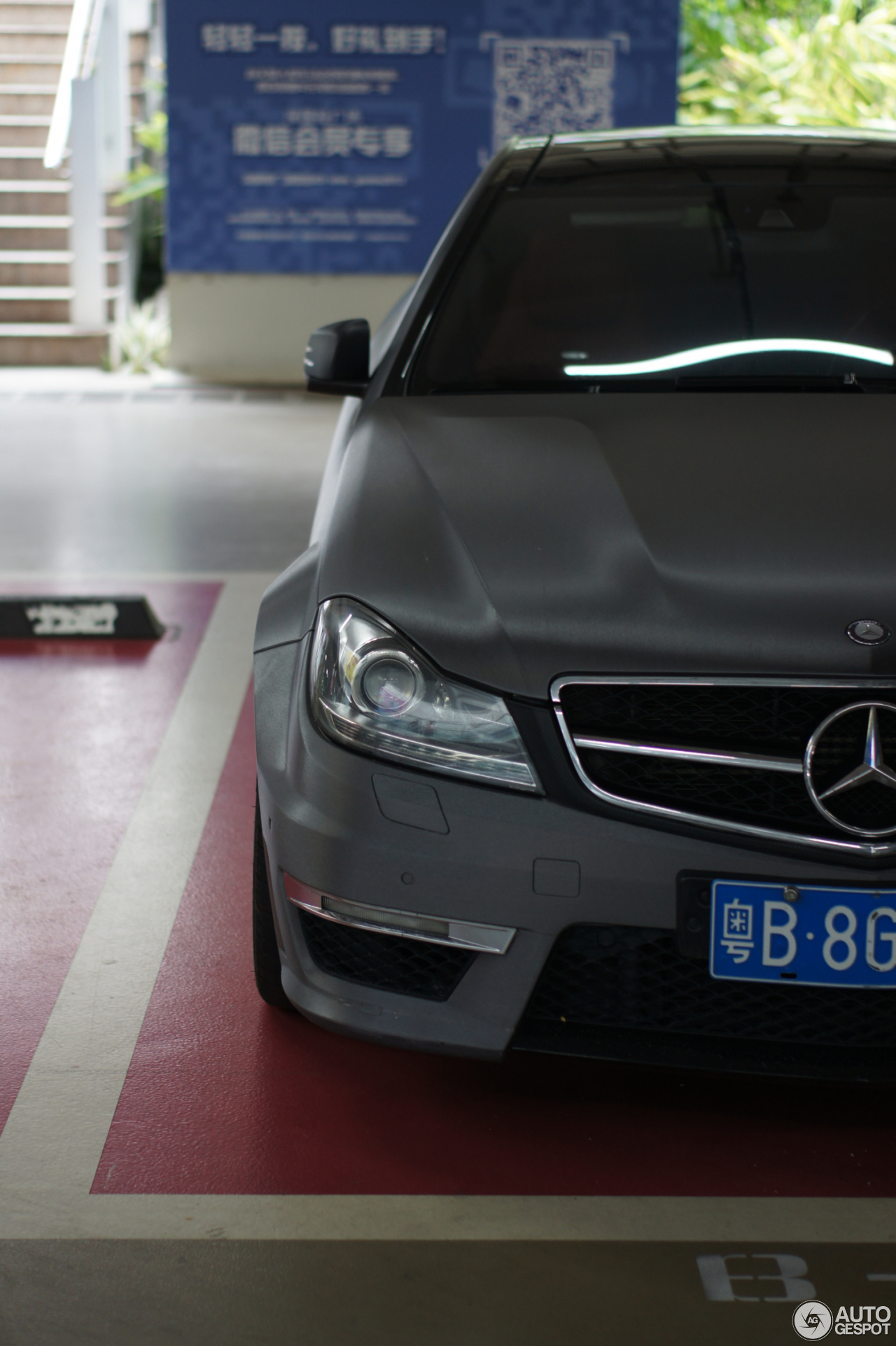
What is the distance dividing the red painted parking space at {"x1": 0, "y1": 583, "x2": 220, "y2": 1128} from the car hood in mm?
908

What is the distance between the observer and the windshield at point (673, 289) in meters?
2.44

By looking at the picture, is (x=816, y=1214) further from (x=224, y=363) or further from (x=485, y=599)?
(x=224, y=363)

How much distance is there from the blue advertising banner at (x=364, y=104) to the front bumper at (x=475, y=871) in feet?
27.3

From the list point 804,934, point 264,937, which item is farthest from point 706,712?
point 264,937

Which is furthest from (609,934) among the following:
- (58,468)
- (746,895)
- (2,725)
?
(58,468)

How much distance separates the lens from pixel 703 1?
37.8 ft

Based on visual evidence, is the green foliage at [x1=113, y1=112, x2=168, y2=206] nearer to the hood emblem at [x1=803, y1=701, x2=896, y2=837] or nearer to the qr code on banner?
the qr code on banner

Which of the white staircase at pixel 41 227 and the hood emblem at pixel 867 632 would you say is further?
the white staircase at pixel 41 227

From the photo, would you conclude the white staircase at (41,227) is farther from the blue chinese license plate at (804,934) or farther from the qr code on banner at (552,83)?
the blue chinese license plate at (804,934)

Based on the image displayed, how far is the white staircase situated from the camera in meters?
9.94

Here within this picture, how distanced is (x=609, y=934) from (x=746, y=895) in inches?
6.6

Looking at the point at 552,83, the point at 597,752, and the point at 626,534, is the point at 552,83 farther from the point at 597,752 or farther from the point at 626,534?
the point at 597,752

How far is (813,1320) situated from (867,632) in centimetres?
77

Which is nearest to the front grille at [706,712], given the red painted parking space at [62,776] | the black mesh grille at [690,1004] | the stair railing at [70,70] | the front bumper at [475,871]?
the front bumper at [475,871]
